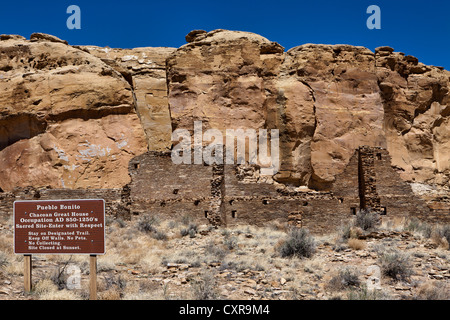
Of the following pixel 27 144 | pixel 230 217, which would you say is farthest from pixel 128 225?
pixel 27 144

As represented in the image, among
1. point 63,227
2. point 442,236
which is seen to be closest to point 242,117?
point 442,236

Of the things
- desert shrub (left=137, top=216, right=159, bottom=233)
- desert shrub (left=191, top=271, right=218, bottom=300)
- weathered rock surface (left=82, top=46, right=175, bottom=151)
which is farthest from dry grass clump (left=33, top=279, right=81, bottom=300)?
weathered rock surface (left=82, top=46, right=175, bottom=151)

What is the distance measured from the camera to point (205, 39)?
2442 centimetres

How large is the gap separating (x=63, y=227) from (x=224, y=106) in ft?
51.8

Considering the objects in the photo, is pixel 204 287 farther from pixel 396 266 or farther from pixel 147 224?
pixel 147 224

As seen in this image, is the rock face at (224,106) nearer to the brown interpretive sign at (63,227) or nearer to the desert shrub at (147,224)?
the desert shrub at (147,224)

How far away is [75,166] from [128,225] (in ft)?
20.0

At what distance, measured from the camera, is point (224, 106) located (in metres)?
23.4

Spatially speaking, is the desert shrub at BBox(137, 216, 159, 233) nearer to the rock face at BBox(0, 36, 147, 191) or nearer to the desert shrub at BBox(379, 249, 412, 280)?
the rock face at BBox(0, 36, 147, 191)

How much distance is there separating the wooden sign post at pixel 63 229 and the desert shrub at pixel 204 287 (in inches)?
77.4

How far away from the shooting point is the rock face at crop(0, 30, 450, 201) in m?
22.5

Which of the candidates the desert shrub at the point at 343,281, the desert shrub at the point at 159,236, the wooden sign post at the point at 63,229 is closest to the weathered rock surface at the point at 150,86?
the desert shrub at the point at 159,236

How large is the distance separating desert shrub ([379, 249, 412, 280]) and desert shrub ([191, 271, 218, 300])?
4.19 m
